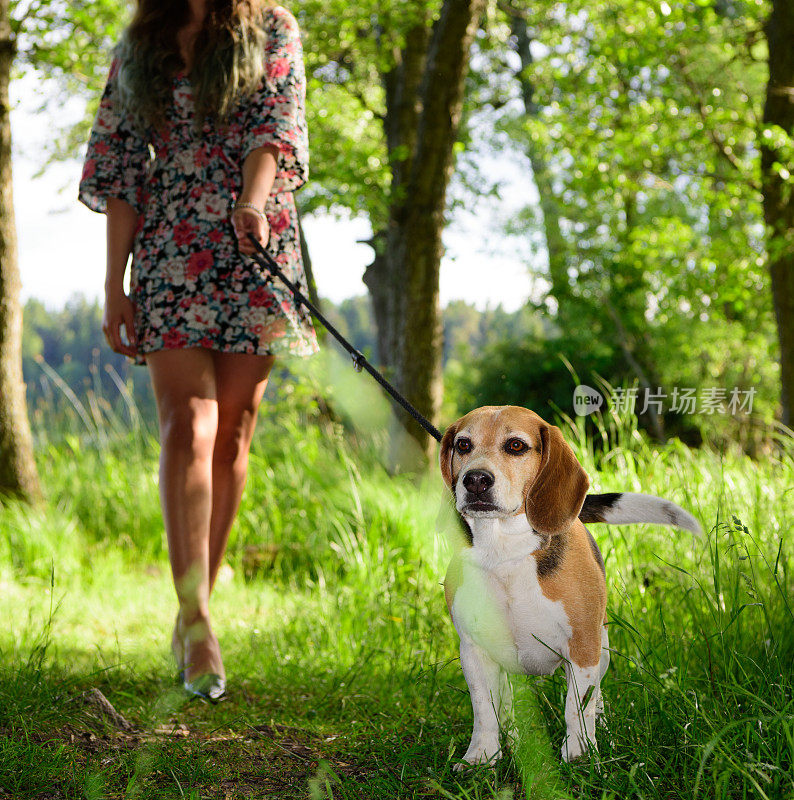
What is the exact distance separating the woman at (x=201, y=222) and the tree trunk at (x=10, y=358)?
304cm

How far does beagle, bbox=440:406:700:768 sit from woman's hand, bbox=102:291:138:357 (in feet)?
5.28

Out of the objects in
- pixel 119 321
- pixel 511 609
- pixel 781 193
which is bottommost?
pixel 511 609

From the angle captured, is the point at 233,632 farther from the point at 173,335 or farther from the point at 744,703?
the point at 744,703

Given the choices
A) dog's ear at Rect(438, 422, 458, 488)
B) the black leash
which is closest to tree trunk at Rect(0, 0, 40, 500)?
the black leash

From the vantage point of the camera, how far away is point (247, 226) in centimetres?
284

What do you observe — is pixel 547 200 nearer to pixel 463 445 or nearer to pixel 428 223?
pixel 428 223

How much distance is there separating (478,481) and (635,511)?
52 centimetres

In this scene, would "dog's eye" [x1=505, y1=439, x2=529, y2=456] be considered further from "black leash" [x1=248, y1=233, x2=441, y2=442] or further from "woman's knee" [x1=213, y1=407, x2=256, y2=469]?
"woman's knee" [x1=213, y1=407, x2=256, y2=469]

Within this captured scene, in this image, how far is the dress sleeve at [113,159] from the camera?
3037 millimetres

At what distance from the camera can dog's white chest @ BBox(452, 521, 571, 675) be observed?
1788mm

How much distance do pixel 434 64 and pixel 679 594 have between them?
4661mm

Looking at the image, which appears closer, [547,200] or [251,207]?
[251,207]

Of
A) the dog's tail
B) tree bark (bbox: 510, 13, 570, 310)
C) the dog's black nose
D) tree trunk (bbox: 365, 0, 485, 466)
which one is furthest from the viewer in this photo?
tree bark (bbox: 510, 13, 570, 310)

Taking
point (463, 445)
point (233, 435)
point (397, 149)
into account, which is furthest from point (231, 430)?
point (397, 149)
